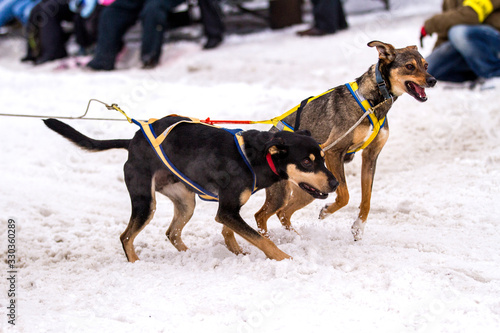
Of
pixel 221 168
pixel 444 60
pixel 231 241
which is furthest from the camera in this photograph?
pixel 444 60

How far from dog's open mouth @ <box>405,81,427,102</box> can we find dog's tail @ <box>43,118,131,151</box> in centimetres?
202

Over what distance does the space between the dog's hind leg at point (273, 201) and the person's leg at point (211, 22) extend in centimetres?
665

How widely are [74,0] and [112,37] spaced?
1.88 meters

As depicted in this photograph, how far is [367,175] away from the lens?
13.4 ft

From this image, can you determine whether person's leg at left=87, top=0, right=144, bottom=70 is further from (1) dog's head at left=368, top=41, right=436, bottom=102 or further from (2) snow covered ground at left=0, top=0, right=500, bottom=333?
(1) dog's head at left=368, top=41, right=436, bottom=102

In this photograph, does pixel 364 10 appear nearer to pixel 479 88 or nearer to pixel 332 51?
pixel 332 51

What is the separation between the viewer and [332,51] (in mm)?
9117

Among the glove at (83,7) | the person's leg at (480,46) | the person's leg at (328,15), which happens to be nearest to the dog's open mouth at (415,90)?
the person's leg at (480,46)

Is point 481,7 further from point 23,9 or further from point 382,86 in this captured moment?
point 23,9

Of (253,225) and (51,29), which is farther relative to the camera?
(51,29)

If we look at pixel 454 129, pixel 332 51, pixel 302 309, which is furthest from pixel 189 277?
pixel 332 51

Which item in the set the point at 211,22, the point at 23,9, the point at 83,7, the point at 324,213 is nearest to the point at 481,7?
the point at 324,213

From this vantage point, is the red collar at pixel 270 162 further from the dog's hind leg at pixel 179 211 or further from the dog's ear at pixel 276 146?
the dog's hind leg at pixel 179 211

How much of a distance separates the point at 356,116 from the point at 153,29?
6640mm
